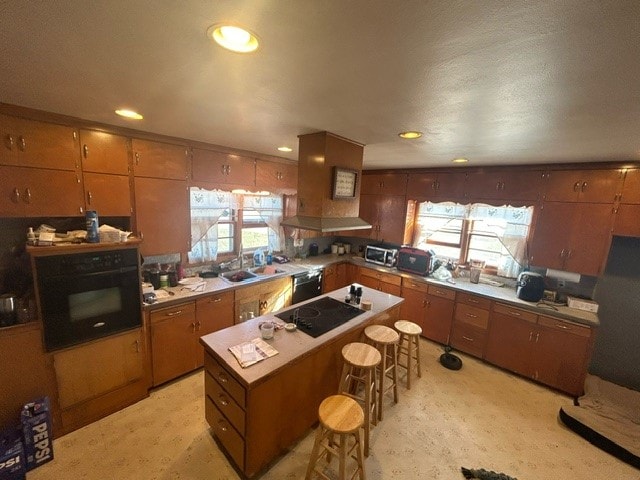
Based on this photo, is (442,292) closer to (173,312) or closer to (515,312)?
(515,312)

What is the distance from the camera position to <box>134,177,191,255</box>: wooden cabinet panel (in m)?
2.55

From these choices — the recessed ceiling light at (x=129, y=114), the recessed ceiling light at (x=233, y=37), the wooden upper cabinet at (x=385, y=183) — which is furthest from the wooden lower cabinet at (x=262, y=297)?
the recessed ceiling light at (x=233, y=37)

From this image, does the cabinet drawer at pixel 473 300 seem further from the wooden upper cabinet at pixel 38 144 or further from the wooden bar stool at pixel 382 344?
the wooden upper cabinet at pixel 38 144

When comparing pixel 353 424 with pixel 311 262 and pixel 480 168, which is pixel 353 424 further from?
pixel 480 168

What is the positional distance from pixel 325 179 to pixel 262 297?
188 centimetres

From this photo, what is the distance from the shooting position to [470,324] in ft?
10.9

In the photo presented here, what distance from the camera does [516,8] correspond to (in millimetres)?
680

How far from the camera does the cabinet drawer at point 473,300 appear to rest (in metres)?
3.18

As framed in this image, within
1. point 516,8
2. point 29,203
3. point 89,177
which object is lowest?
point 29,203

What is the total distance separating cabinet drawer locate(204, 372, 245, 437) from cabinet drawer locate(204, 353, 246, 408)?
0.04 meters

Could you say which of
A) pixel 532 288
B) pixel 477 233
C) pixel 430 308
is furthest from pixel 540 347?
pixel 477 233

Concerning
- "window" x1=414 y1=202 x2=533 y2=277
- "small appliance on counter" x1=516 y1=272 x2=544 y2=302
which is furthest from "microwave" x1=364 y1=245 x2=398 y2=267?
"small appliance on counter" x1=516 y1=272 x2=544 y2=302

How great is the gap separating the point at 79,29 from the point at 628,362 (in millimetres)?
5183

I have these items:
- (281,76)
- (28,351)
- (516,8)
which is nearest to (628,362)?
(516,8)
